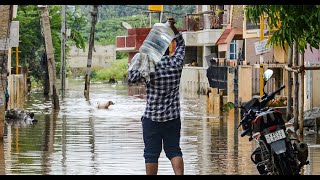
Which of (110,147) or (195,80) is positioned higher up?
(195,80)

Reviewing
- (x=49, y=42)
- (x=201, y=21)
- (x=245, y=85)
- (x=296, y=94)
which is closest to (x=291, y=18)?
(x=296, y=94)

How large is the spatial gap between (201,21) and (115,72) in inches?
1370

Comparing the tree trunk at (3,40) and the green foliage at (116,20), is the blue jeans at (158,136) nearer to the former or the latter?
the tree trunk at (3,40)

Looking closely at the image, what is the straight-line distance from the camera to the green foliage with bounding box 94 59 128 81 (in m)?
95.8

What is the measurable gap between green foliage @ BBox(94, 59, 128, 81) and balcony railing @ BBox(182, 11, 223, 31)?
90.6 feet

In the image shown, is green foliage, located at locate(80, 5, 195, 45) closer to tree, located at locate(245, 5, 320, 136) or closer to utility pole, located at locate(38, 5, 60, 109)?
utility pole, located at locate(38, 5, 60, 109)

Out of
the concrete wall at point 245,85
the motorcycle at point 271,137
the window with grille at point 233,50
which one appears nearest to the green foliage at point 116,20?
the window with grille at point 233,50

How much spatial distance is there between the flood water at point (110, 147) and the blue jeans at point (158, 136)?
6.95 feet

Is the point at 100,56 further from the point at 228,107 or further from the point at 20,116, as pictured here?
the point at 20,116

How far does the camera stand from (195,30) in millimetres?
64500

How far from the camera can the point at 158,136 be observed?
513 inches

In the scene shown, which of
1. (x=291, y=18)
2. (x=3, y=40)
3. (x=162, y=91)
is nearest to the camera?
(x=162, y=91)

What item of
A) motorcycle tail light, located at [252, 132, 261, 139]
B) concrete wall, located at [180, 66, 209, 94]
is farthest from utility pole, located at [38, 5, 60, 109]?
motorcycle tail light, located at [252, 132, 261, 139]

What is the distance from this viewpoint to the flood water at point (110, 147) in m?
16.0
